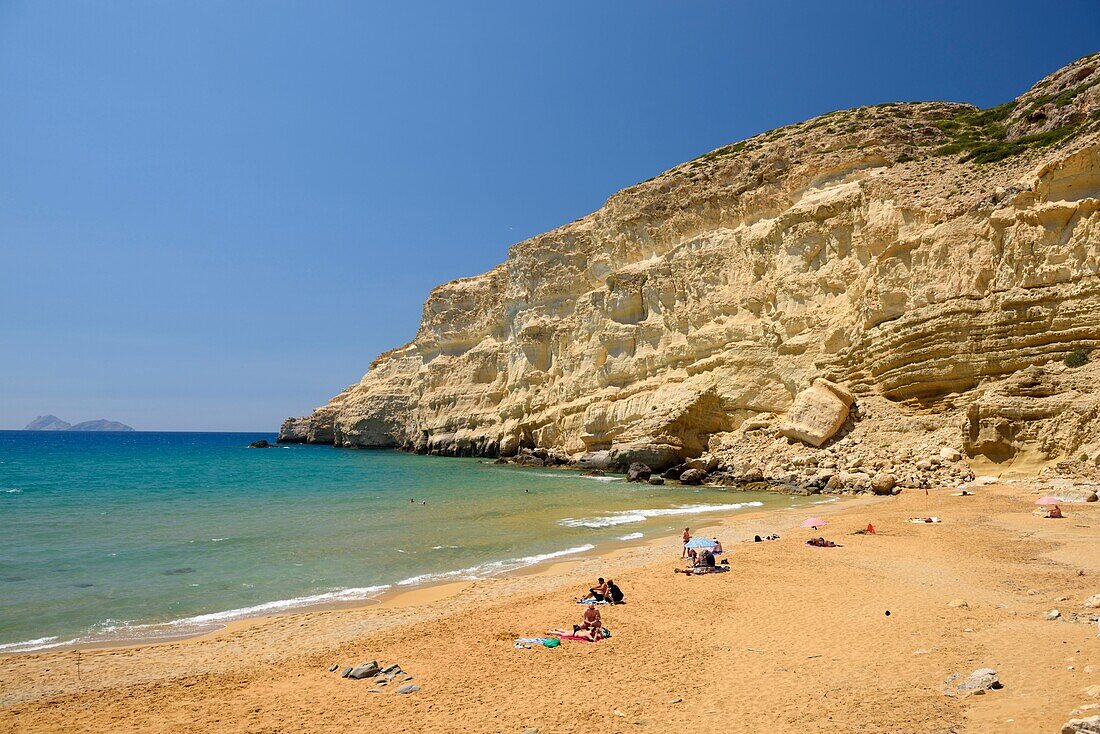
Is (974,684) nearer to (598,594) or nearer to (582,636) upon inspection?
(582,636)

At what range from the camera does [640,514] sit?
20.2 metres

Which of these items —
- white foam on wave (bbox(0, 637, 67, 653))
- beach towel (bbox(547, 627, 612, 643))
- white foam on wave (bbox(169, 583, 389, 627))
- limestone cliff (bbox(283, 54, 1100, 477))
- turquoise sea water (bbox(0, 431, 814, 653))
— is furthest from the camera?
limestone cliff (bbox(283, 54, 1100, 477))

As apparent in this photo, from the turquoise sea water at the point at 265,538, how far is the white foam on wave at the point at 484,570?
0.06 m

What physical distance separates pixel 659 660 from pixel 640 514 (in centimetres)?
1329

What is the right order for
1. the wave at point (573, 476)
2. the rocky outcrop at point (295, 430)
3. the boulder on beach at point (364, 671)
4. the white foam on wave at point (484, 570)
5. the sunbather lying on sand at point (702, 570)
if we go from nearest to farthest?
the boulder on beach at point (364, 671) < the sunbather lying on sand at point (702, 570) < the white foam on wave at point (484, 570) < the wave at point (573, 476) < the rocky outcrop at point (295, 430)

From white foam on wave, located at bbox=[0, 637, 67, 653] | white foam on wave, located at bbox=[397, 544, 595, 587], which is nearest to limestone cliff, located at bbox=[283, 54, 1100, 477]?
white foam on wave, located at bbox=[397, 544, 595, 587]

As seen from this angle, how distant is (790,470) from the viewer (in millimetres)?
26953

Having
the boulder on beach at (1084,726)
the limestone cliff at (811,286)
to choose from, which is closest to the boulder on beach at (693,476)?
the limestone cliff at (811,286)

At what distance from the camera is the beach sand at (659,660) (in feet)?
17.7

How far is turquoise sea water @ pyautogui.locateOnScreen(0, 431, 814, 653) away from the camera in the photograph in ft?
34.2

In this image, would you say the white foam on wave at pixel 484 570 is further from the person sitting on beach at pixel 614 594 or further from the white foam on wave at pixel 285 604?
the person sitting on beach at pixel 614 594

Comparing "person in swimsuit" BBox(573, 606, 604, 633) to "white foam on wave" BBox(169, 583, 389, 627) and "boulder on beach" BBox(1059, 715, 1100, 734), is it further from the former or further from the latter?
"boulder on beach" BBox(1059, 715, 1100, 734)

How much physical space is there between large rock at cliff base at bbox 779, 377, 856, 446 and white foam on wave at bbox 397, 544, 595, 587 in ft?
52.7

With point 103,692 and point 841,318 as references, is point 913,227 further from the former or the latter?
point 103,692
